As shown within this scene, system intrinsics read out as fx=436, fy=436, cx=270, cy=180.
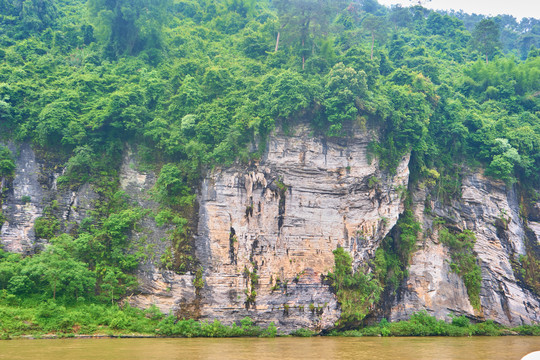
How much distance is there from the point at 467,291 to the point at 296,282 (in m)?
7.67

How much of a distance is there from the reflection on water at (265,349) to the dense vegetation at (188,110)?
292 centimetres

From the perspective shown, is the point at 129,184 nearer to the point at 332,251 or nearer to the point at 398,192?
the point at 332,251

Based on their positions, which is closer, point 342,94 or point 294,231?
point 294,231

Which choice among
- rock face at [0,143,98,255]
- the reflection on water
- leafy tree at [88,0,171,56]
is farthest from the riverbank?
leafy tree at [88,0,171,56]

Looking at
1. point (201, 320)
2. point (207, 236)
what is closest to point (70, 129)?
point (207, 236)

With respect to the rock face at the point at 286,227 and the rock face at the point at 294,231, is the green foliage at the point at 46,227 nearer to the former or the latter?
the rock face at the point at 294,231

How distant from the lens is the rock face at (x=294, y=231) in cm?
1625

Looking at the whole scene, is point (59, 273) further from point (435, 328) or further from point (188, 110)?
point (435, 328)

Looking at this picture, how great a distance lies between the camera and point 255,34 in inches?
912

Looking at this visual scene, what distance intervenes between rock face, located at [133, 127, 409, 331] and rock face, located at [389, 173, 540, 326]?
93.9 inches

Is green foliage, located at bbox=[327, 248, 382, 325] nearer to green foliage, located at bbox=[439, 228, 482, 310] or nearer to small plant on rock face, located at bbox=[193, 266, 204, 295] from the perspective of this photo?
green foliage, located at bbox=[439, 228, 482, 310]

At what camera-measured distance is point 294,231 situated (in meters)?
17.7

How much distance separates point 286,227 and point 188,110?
21.7ft

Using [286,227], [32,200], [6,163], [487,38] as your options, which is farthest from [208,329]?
[487,38]
